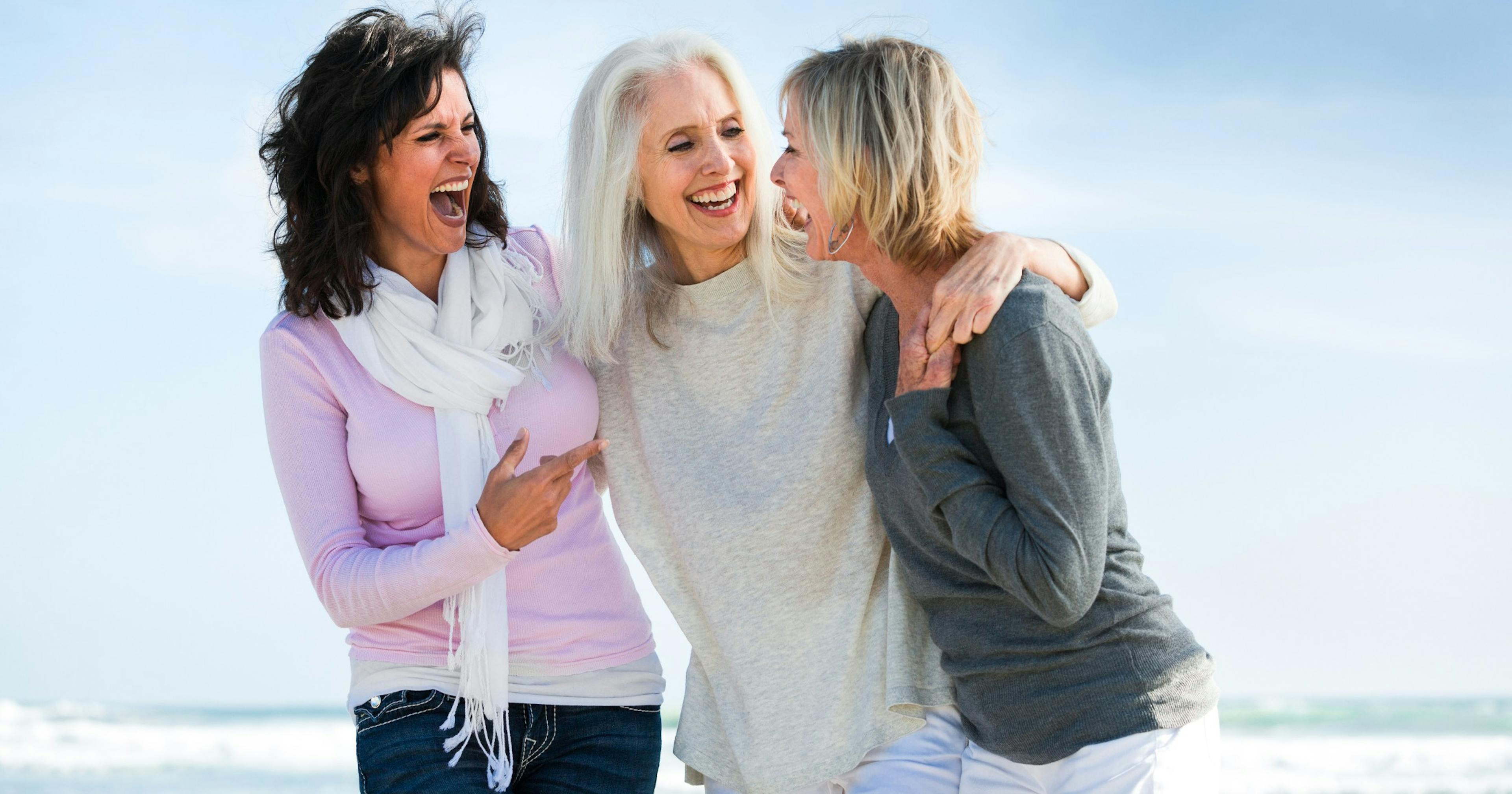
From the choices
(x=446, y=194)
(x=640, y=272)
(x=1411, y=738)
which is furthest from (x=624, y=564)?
(x=1411, y=738)

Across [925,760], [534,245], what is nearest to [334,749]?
[534,245]

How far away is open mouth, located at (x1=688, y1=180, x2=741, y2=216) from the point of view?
274cm

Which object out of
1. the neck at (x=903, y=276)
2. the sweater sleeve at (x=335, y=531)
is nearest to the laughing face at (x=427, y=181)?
the sweater sleeve at (x=335, y=531)

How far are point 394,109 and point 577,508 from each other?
1004 mm

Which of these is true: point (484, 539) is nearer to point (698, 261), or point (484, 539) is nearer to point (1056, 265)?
point (698, 261)

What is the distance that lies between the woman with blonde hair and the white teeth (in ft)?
1.08

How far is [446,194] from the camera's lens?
113 inches

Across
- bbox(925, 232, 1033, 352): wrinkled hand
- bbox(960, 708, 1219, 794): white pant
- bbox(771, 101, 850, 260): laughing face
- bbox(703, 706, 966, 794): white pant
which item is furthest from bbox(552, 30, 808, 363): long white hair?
bbox(960, 708, 1219, 794): white pant

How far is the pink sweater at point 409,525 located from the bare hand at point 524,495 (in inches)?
1.6

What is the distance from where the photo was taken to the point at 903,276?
93.5 inches

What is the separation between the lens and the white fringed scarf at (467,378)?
257cm

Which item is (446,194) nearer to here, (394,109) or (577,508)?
(394,109)

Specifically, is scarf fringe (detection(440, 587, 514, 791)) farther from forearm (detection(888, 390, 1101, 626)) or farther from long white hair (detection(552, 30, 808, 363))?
forearm (detection(888, 390, 1101, 626))

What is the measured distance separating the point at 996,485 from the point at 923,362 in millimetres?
260
